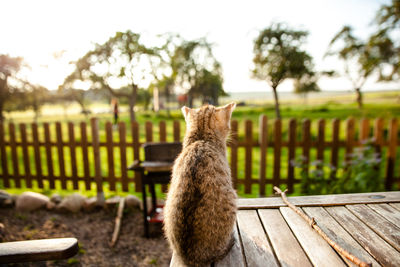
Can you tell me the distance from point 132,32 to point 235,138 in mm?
6632

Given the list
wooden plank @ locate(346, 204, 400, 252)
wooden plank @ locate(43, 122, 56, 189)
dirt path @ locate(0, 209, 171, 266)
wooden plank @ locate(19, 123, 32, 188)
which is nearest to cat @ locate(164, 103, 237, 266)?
wooden plank @ locate(346, 204, 400, 252)

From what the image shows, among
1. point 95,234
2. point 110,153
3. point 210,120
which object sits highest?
point 210,120

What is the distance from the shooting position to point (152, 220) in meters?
A: 3.90

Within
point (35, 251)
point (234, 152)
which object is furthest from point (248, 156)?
point (35, 251)

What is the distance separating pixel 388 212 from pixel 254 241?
1.08 m

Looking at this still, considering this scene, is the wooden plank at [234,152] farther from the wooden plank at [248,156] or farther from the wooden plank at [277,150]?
the wooden plank at [277,150]

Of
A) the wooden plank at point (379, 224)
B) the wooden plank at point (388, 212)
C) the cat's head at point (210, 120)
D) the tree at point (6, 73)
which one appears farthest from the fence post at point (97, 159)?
the tree at point (6, 73)

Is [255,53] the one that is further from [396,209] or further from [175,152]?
[396,209]

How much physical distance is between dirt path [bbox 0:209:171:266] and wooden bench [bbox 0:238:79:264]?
6.77 ft

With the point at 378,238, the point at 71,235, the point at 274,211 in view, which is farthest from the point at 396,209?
the point at 71,235

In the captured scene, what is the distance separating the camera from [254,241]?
1394mm

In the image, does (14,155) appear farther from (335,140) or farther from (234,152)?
(335,140)

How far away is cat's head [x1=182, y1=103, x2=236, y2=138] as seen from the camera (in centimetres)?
202

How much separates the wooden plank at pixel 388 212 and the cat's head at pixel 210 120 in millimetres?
1302
